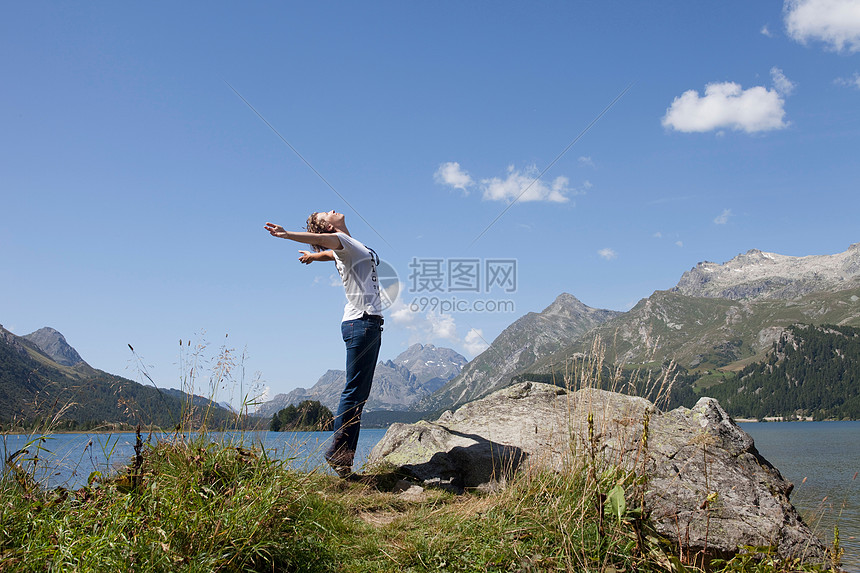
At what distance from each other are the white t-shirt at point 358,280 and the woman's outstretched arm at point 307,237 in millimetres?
291

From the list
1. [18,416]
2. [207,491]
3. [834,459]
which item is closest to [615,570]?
[207,491]

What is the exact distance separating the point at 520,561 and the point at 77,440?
5.28 metres

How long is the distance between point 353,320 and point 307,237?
4.46 feet

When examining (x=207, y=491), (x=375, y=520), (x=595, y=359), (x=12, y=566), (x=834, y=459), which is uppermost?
(x=595, y=359)

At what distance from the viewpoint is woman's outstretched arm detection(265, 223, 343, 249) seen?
20.4ft

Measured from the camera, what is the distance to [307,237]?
6.35m

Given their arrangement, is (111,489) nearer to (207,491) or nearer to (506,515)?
(207,491)

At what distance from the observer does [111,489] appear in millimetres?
4387

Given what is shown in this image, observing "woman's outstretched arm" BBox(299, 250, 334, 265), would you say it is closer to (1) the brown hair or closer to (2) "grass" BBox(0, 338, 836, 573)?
(1) the brown hair

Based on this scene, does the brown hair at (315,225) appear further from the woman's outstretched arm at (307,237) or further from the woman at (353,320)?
the woman's outstretched arm at (307,237)

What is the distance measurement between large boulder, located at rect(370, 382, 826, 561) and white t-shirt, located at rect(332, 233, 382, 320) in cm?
283

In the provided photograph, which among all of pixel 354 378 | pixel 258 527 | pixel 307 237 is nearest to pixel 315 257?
pixel 307 237

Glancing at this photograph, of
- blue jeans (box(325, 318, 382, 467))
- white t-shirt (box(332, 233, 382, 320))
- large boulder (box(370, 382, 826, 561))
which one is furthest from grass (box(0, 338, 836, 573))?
white t-shirt (box(332, 233, 382, 320))

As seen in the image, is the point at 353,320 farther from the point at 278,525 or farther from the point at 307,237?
the point at 278,525
